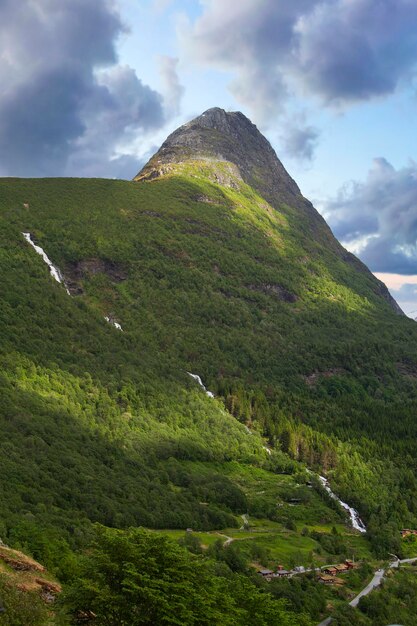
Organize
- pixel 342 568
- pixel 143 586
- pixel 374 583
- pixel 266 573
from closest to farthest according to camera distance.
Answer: pixel 143 586 < pixel 266 573 < pixel 374 583 < pixel 342 568

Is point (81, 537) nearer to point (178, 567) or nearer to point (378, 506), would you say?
point (178, 567)

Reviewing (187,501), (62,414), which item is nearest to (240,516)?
(187,501)

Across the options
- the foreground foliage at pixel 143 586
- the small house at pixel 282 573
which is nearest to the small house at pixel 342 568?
the small house at pixel 282 573

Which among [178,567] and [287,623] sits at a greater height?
[178,567]

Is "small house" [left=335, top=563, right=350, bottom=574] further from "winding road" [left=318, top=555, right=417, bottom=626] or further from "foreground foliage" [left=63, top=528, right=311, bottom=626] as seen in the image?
"foreground foliage" [left=63, top=528, right=311, bottom=626]

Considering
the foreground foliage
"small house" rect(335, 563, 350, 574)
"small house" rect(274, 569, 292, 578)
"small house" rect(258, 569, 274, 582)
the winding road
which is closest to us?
the foreground foliage

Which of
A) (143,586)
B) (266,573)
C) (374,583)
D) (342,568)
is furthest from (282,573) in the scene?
(143,586)

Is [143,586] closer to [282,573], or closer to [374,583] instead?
[282,573]

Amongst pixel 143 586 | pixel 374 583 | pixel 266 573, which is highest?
pixel 143 586

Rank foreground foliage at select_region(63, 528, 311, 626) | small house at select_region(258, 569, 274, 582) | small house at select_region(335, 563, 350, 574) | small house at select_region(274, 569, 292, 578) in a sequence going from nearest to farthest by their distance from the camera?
foreground foliage at select_region(63, 528, 311, 626) < small house at select_region(258, 569, 274, 582) < small house at select_region(274, 569, 292, 578) < small house at select_region(335, 563, 350, 574)

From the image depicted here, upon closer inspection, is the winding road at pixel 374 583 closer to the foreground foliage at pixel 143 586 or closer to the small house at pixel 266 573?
the small house at pixel 266 573

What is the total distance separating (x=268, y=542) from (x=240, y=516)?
21.5 metres

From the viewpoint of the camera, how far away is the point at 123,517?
13738 centimetres

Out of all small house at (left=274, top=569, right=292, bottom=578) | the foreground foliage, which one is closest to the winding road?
small house at (left=274, top=569, right=292, bottom=578)
